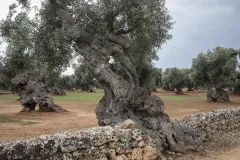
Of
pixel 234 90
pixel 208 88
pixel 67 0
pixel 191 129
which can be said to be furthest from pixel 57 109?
pixel 234 90

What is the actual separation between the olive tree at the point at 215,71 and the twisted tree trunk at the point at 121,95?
1281 inches

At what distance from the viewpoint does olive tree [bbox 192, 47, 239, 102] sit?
4419 cm

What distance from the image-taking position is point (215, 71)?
44219 millimetres

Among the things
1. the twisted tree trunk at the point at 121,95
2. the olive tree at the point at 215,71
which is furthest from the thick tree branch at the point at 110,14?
the olive tree at the point at 215,71

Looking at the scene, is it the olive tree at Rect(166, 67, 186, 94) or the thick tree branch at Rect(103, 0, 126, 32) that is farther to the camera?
the olive tree at Rect(166, 67, 186, 94)

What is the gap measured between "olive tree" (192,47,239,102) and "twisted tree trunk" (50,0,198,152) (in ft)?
107

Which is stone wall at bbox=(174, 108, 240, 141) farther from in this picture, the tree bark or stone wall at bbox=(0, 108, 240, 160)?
the tree bark

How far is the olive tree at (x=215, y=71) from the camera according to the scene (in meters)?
44.2

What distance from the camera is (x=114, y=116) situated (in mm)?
13680

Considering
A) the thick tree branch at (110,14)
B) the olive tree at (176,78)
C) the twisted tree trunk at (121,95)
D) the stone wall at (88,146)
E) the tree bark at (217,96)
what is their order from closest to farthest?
the stone wall at (88,146) → the twisted tree trunk at (121,95) → the thick tree branch at (110,14) → the tree bark at (217,96) → the olive tree at (176,78)

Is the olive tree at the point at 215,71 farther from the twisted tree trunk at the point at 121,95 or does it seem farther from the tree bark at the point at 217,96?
the twisted tree trunk at the point at 121,95

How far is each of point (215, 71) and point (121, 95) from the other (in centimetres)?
3371

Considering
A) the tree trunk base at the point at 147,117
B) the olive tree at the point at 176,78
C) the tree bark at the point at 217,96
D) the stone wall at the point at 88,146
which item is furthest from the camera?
the olive tree at the point at 176,78

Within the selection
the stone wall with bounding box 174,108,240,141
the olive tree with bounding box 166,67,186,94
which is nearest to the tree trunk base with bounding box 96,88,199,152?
the stone wall with bounding box 174,108,240,141
